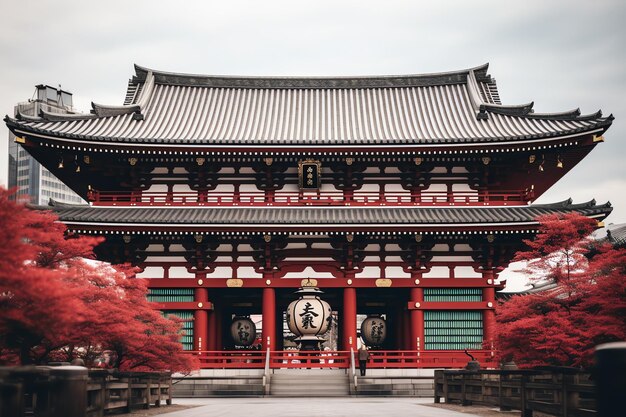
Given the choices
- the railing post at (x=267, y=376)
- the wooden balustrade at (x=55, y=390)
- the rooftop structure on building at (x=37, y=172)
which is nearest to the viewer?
the wooden balustrade at (x=55, y=390)

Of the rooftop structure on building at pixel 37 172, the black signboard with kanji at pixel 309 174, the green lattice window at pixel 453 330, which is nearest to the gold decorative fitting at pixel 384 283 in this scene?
the green lattice window at pixel 453 330

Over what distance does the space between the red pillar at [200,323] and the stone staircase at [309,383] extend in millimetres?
3477

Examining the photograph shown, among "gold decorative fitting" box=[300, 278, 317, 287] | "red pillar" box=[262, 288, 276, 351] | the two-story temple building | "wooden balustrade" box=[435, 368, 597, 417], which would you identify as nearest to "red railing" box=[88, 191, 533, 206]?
the two-story temple building

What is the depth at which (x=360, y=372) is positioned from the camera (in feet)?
93.2

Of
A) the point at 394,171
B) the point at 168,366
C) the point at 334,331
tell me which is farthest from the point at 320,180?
the point at 334,331

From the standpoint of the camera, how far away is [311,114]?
37.1 m

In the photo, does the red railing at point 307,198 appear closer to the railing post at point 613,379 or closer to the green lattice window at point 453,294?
the green lattice window at point 453,294

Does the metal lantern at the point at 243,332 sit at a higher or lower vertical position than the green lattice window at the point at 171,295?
lower

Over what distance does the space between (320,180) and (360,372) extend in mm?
8810

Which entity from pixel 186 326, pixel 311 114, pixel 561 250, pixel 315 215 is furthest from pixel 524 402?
pixel 311 114

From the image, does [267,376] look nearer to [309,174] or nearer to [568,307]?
[309,174]

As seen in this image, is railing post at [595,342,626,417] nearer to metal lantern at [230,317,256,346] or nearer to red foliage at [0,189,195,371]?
red foliage at [0,189,195,371]

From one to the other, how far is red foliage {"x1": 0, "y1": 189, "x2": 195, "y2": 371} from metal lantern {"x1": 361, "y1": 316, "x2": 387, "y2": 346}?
10573 mm

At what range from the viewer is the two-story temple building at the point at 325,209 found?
29406 mm
